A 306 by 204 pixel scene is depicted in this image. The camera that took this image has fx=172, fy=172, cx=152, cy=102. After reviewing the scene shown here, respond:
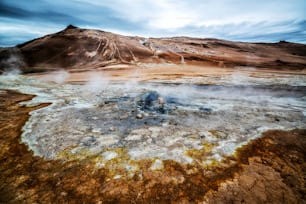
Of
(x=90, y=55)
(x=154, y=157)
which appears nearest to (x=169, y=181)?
(x=154, y=157)

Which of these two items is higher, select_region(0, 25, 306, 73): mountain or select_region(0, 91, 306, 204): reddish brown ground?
select_region(0, 25, 306, 73): mountain

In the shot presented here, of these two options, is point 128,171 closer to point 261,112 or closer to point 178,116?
point 178,116

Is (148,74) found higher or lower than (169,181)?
lower

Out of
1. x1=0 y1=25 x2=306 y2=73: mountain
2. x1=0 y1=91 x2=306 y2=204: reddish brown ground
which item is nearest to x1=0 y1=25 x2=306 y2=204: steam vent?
x1=0 y1=91 x2=306 y2=204: reddish brown ground

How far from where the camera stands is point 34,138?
3.27 m

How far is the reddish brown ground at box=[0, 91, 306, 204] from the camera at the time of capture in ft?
6.27

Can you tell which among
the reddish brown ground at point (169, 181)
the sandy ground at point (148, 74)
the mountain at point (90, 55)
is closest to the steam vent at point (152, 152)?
the reddish brown ground at point (169, 181)

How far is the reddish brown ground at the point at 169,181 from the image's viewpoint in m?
1.91

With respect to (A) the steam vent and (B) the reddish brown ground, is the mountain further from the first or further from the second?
(B) the reddish brown ground

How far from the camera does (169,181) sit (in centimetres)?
214

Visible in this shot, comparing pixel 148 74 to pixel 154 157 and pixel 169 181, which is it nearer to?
pixel 154 157

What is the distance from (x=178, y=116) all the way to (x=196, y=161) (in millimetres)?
2017

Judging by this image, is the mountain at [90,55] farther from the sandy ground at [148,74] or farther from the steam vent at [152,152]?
the steam vent at [152,152]

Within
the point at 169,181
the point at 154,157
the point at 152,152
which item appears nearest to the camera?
the point at 169,181
